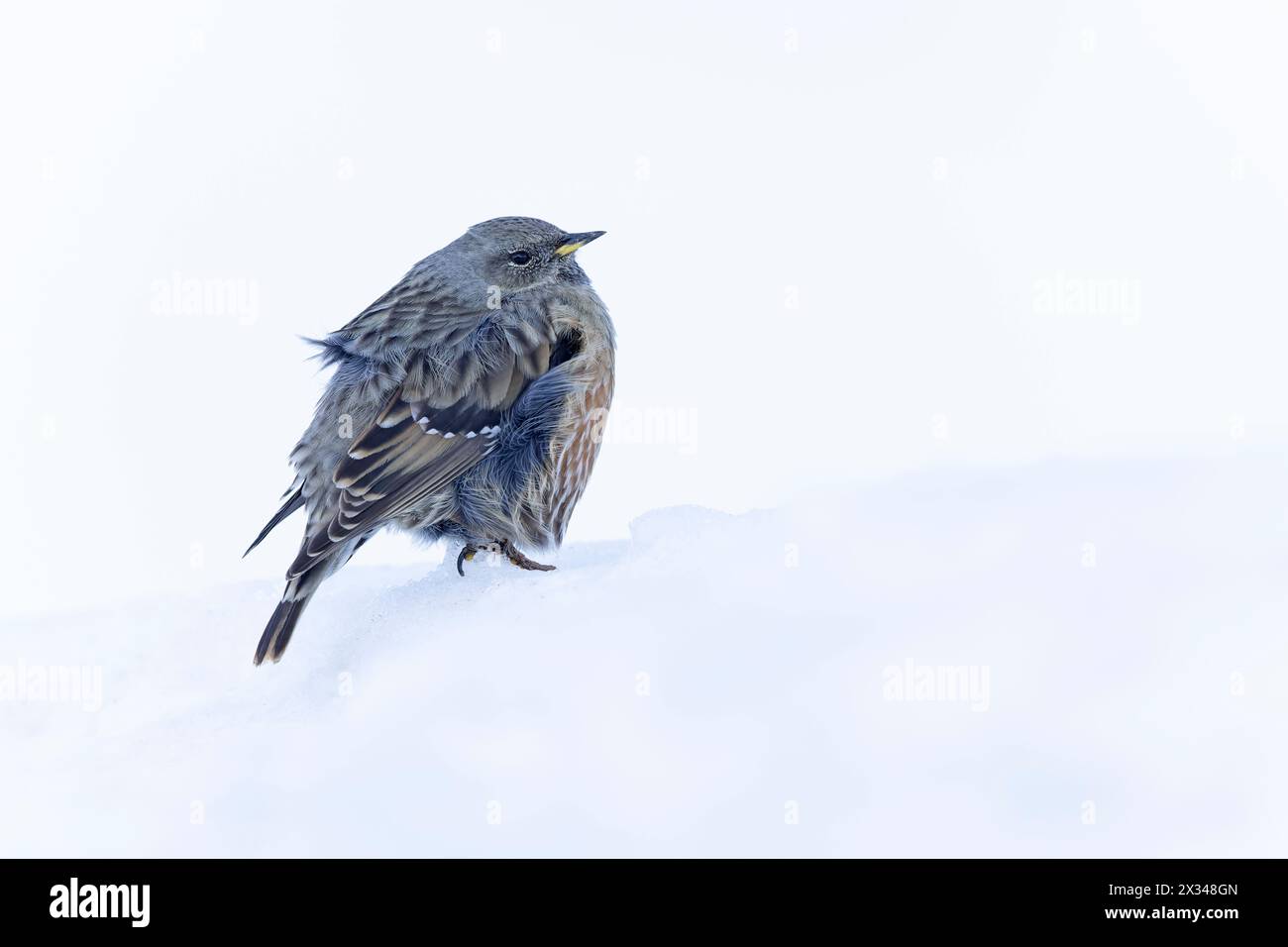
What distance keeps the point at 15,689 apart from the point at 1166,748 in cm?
435

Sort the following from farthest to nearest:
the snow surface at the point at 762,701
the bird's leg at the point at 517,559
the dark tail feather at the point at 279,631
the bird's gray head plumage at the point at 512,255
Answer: the bird's gray head plumage at the point at 512,255 < the bird's leg at the point at 517,559 < the dark tail feather at the point at 279,631 < the snow surface at the point at 762,701

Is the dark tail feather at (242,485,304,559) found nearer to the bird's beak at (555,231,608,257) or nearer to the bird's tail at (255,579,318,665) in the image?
the bird's tail at (255,579,318,665)

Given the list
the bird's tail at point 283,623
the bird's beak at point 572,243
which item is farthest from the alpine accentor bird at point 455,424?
the bird's beak at point 572,243

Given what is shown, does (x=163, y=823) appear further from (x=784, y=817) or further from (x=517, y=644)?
(x=784, y=817)

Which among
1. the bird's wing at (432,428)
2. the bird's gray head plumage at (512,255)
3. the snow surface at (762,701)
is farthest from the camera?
the bird's gray head plumage at (512,255)

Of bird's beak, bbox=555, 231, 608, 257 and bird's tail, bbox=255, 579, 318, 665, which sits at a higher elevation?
bird's beak, bbox=555, 231, 608, 257

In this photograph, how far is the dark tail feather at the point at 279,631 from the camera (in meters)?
4.92

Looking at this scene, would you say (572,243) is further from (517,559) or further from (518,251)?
(517,559)

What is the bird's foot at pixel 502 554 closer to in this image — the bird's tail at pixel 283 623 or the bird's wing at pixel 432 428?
the bird's wing at pixel 432 428

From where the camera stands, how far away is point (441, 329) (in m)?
5.71

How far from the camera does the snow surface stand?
11.0 feet

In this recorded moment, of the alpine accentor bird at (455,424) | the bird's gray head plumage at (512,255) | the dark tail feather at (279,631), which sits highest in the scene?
the bird's gray head plumage at (512,255)

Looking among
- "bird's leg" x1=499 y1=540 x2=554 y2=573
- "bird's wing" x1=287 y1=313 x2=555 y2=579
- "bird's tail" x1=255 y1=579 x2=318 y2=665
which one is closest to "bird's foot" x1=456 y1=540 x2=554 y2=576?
"bird's leg" x1=499 y1=540 x2=554 y2=573

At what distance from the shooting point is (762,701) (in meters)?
3.67
